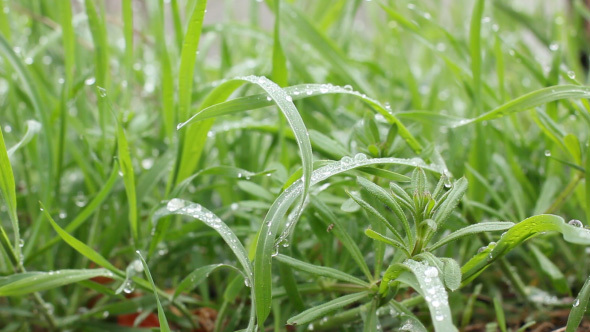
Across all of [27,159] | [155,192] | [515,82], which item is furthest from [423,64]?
[27,159]

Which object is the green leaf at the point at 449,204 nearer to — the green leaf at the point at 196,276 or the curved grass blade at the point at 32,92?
the green leaf at the point at 196,276

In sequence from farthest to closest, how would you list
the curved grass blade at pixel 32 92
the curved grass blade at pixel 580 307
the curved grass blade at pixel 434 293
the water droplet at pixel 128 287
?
the curved grass blade at pixel 32 92
the water droplet at pixel 128 287
the curved grass blade at pixel 580 307
the curved grass blade at pixel 434 293

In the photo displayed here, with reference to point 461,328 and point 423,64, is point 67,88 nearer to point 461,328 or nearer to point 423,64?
point 461,328

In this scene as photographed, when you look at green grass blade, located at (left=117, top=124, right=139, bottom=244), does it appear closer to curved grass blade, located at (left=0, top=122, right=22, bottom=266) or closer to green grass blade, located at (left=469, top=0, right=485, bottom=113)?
curved grass blade, located at (left=0, top=122, right=22, bottom=266)

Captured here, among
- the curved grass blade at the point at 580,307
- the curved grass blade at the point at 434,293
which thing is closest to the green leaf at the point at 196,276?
the curved grass blade at the point at 434,293

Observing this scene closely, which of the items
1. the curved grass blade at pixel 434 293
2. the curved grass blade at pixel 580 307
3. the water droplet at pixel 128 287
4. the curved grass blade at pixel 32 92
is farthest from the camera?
the curved grass blade at pixel 32 92

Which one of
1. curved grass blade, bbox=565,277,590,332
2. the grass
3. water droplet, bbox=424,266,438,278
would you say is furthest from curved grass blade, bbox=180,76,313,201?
curved grass blade, bbox=565,277,590,332
